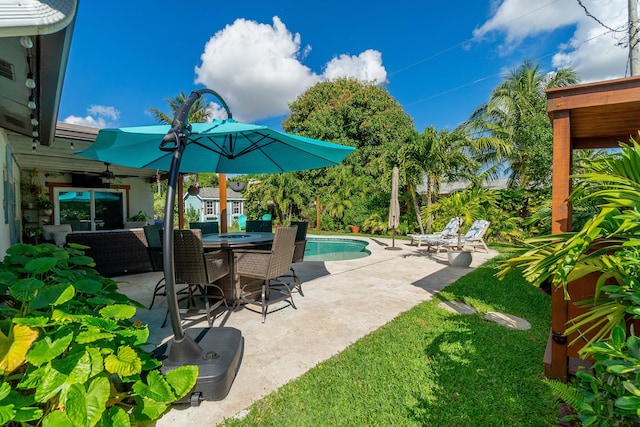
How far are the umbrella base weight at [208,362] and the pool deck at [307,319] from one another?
8 centimetres

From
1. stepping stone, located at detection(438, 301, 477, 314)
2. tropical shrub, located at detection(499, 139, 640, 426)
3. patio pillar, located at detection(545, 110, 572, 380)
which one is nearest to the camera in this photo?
tropical shrub, located at detection(499, 139, 640, 426)

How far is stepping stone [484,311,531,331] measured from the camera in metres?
3.45

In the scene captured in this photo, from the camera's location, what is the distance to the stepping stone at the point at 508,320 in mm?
3449

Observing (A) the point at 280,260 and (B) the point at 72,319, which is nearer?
(B) the point at 72,319

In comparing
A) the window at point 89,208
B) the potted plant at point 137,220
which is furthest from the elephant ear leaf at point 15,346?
the window at point 89,208

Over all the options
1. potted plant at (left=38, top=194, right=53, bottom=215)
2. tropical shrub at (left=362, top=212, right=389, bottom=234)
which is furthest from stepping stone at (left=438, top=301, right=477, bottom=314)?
potted plant at (left=38, top=194, right=53, bottom=215)

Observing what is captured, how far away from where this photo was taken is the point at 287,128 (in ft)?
76.7

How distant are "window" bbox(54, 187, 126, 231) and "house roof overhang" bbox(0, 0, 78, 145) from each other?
8887mm

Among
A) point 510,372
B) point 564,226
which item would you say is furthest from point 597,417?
point 564,226

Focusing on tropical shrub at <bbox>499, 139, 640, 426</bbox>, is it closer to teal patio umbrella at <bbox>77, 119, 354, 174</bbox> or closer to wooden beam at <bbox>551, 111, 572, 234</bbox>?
wooden beam at <bbox>551, 111, 572, 234</bbox>

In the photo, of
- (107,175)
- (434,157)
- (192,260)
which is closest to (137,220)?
(107,175)

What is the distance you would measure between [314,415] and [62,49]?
2.74m

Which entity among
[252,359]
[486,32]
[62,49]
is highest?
[486,32]

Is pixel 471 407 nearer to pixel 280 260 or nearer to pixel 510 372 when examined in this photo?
pixel 510 372
